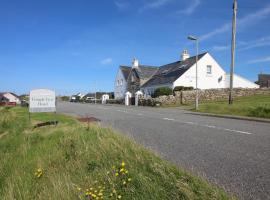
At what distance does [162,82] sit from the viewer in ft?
169

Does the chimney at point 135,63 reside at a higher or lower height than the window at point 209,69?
higher

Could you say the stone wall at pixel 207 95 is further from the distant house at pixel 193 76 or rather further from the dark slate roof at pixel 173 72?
the dark slate roof at pixel 173 72

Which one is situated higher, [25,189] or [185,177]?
[185,177]

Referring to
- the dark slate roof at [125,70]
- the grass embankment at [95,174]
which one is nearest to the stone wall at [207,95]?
the dark slate roof at [125,70]

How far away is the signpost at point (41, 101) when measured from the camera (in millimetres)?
16031

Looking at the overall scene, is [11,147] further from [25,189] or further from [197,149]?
[197,149]

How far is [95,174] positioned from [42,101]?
1156 centimetres

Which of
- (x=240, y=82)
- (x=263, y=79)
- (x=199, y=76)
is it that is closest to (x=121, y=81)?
(x=199, y=76)

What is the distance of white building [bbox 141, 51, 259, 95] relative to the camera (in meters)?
47.6

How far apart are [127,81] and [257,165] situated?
60.6m

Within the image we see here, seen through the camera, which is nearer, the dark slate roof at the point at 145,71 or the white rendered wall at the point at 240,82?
the white rendered wall at the point at 240,82

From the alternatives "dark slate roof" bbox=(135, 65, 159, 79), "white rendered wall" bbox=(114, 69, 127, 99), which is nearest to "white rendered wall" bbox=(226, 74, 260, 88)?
"dark slate roof" bbox=(135, 65, 159, 79)

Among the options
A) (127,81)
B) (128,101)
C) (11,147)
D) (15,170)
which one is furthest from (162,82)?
(15,170)

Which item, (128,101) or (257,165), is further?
(128,101)
